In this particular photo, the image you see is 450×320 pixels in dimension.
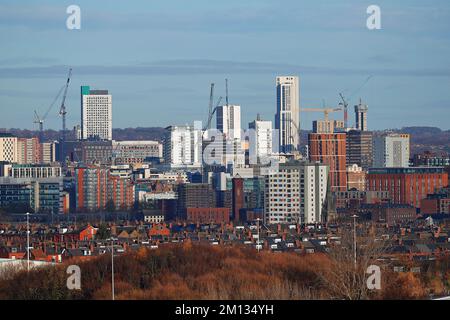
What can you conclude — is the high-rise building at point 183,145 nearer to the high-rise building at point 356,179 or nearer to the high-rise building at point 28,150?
the high-rise building at point 28,150

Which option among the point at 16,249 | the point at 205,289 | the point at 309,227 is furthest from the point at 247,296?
the point at 309,227

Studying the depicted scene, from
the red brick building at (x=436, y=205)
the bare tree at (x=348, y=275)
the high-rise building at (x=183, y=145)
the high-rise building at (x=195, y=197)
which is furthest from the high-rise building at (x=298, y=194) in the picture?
the high-rise building at (x=183, y=145)

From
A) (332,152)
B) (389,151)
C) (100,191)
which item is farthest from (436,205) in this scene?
(389,151)

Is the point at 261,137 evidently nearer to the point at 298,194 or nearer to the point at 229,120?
the point at 229,120

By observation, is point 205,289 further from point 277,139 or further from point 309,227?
point 277,139

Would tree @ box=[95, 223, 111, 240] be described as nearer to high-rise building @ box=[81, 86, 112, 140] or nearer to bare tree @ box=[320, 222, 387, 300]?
bare tree @ box=[320, 222, 387, 300]

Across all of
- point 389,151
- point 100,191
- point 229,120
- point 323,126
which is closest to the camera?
point 100,191
